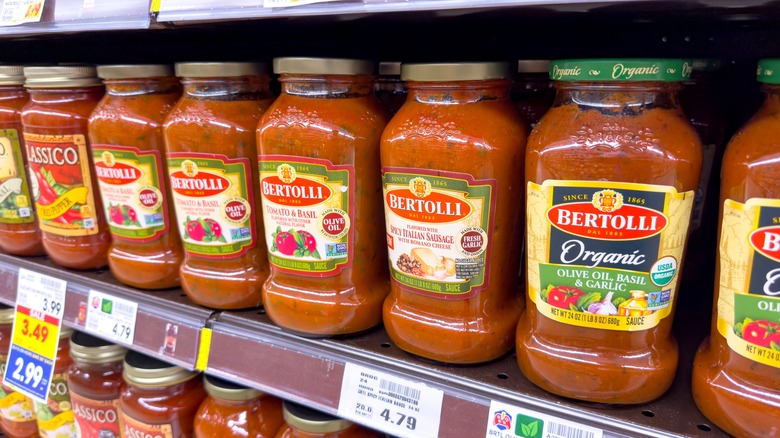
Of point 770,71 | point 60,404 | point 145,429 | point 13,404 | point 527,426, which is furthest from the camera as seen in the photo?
point 13,404

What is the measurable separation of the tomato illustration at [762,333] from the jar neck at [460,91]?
47 centimetres

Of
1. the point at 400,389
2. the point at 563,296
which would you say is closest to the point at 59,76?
the point at 400,389

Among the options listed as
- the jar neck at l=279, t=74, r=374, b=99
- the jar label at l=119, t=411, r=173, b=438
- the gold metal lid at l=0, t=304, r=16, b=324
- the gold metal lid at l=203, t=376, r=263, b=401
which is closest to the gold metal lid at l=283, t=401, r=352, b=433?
the gold metal lid at l=203, t=376, r=263, b=401

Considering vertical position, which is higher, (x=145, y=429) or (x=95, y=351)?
(x=95, y=351)

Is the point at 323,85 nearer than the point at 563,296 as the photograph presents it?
No

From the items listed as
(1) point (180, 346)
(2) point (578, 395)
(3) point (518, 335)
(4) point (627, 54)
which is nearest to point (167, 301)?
(1) point (180, 346)

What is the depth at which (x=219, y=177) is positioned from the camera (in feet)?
3.50

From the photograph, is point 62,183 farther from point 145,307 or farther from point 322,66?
point 322,66

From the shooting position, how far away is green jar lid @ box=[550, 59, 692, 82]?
715mm

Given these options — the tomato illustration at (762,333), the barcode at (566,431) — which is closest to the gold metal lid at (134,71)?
the barcode at (566,431)

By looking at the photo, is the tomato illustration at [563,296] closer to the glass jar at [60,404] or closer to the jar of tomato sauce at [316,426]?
the jar of tomato sauce at [316,426]

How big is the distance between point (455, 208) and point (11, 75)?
3.93 ft

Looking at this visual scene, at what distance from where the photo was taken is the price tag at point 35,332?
1.29m

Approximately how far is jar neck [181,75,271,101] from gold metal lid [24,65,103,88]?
0.34 m
